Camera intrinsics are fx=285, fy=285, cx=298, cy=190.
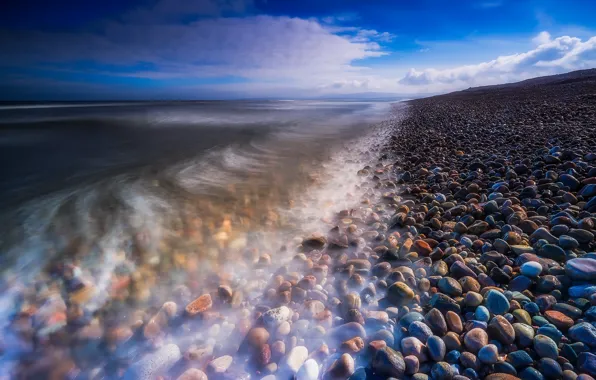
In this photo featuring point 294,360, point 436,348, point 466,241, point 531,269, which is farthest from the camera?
point 466,241

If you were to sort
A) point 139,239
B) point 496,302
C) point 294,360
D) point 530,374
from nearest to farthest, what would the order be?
point 530,374 → point 294,360 → point 496,302 → point 139,239

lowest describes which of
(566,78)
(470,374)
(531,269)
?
(470,374)

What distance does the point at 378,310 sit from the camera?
7.22 feet

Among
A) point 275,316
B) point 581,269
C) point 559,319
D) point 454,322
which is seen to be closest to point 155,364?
point 275,316

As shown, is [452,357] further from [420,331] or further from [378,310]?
[378,310]

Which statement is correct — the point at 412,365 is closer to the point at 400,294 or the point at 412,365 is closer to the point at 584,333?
the point at 400,294

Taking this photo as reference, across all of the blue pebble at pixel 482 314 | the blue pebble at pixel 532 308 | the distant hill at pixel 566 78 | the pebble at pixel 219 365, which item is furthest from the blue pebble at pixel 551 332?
the distant hill at pixel 566 78

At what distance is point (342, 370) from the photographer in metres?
1.71

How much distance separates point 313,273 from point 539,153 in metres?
5.12

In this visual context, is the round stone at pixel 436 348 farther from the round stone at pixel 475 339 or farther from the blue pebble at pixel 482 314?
the blue pebble at pixel 482 314

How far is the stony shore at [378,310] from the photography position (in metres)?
1.70

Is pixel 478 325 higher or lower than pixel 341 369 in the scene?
higher

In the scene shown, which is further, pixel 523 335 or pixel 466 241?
pixel 466 241

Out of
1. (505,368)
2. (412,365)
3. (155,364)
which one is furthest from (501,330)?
(155,364)
